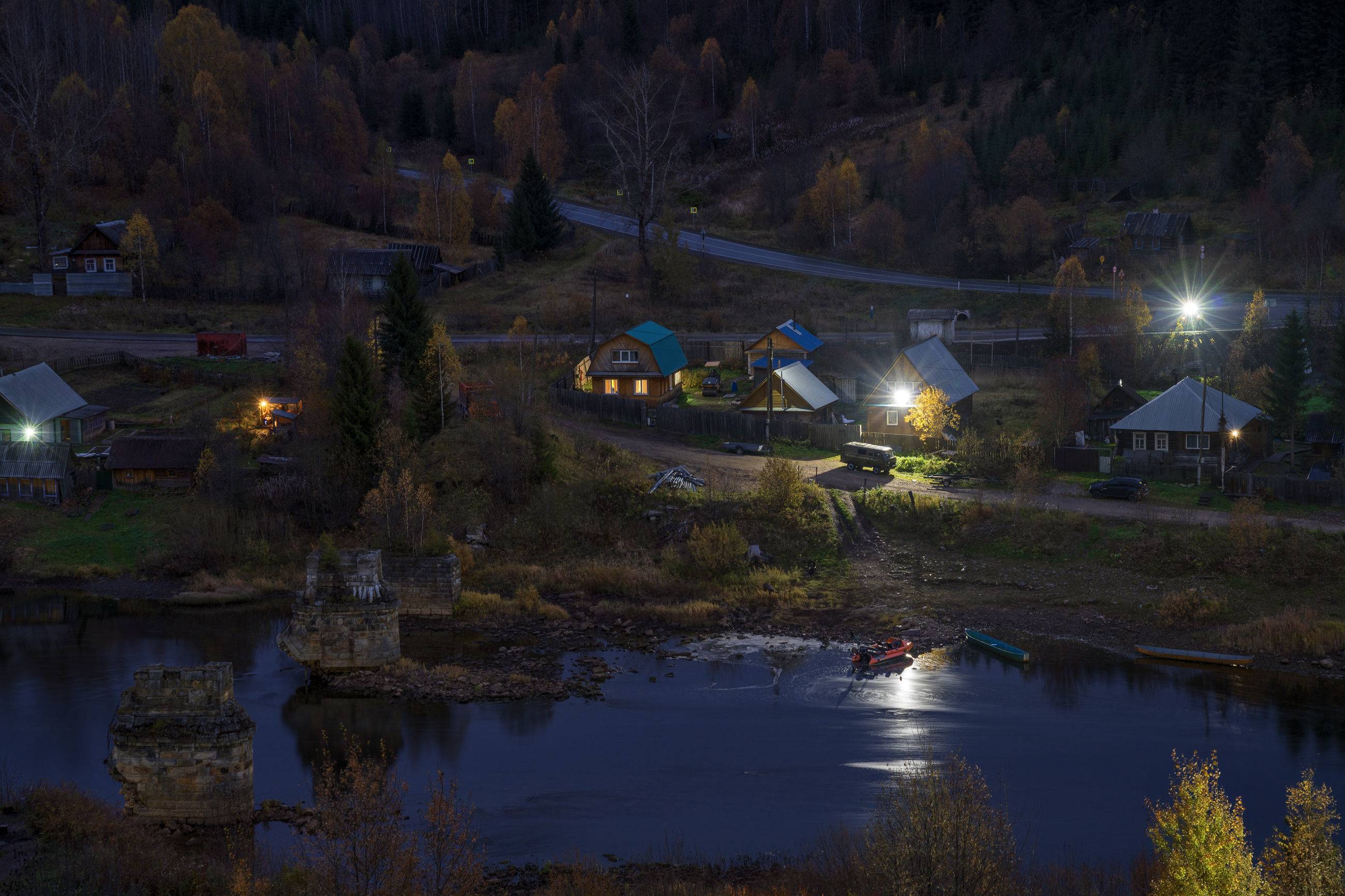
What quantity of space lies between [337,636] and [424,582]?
5.68m

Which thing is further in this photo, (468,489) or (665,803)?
(468,489)

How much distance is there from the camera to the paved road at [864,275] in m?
69.4

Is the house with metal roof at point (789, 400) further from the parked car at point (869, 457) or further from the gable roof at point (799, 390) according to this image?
the parked car at point (869, 457)

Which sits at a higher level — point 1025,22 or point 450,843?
point 1025,22

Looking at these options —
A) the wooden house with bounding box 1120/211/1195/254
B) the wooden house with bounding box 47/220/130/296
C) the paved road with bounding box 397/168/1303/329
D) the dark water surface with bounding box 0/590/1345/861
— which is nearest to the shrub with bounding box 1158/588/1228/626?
the dark water surface with bounding box 0/590/1345/861

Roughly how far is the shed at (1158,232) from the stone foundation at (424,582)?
63.6m

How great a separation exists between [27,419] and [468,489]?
22291 mm

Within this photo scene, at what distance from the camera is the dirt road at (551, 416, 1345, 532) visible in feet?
133

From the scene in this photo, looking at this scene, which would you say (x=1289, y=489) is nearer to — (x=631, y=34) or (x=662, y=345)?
(x=662, y=345)

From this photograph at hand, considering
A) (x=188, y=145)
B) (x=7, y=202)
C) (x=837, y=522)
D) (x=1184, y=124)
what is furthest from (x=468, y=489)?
(x=1184, y=124)

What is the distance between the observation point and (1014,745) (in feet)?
89.2

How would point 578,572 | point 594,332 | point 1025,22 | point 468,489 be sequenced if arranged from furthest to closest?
1. point 1025,22
2. point 594,332
3. point 468,489
4. point 578,572

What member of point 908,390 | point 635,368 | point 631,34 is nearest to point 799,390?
point 908,390

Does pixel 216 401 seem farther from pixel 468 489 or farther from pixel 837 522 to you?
pixel 837 522
